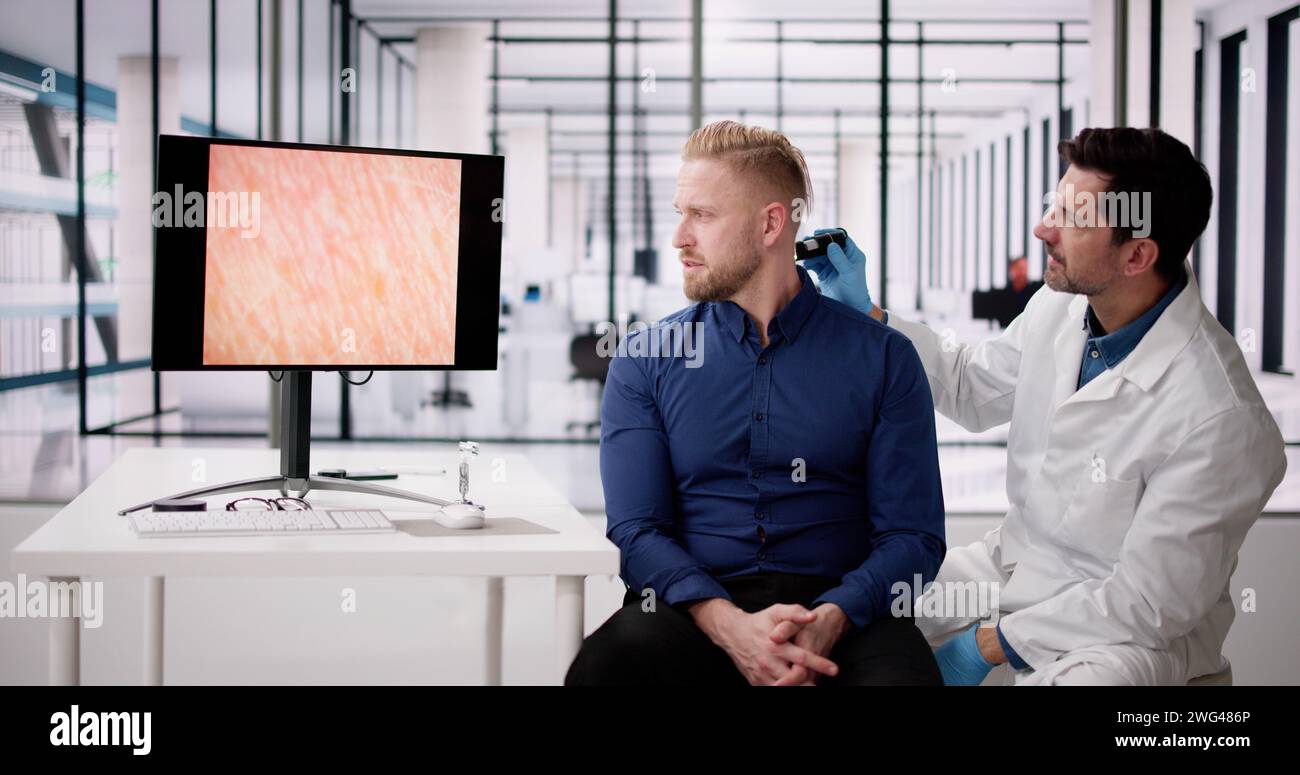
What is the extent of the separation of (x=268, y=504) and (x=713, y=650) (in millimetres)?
868

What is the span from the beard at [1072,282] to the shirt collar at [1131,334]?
92 mm

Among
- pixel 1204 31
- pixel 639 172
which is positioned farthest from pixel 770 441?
pixel 639 172

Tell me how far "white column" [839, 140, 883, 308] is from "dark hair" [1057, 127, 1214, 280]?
11.4 feet

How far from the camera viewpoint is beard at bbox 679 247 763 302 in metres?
2.25

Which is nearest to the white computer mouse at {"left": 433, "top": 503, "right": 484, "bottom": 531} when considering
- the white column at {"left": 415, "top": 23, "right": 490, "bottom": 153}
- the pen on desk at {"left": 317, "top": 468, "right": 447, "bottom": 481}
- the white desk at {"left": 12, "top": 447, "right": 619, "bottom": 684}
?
the white desk at {"left": 12, "top": 447, "right": 619, "bottom": 684}

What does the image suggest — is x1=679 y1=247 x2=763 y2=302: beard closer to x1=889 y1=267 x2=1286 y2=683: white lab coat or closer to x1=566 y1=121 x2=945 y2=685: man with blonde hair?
x1=566 y1=121 x2=945 y2=685: man with blonde hair

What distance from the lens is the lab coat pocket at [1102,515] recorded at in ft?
6.88

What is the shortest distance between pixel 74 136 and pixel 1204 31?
17.9 feet

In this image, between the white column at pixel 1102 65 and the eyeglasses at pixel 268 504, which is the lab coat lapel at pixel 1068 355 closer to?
the eyeglasses at pixel 268 504

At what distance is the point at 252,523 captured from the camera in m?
1.89

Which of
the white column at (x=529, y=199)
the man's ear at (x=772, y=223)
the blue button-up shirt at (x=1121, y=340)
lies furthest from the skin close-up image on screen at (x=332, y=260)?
A: the white column at (x=529, y=199)

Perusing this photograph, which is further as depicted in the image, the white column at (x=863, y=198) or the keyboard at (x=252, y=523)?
the white column at (x=863, y=198)
